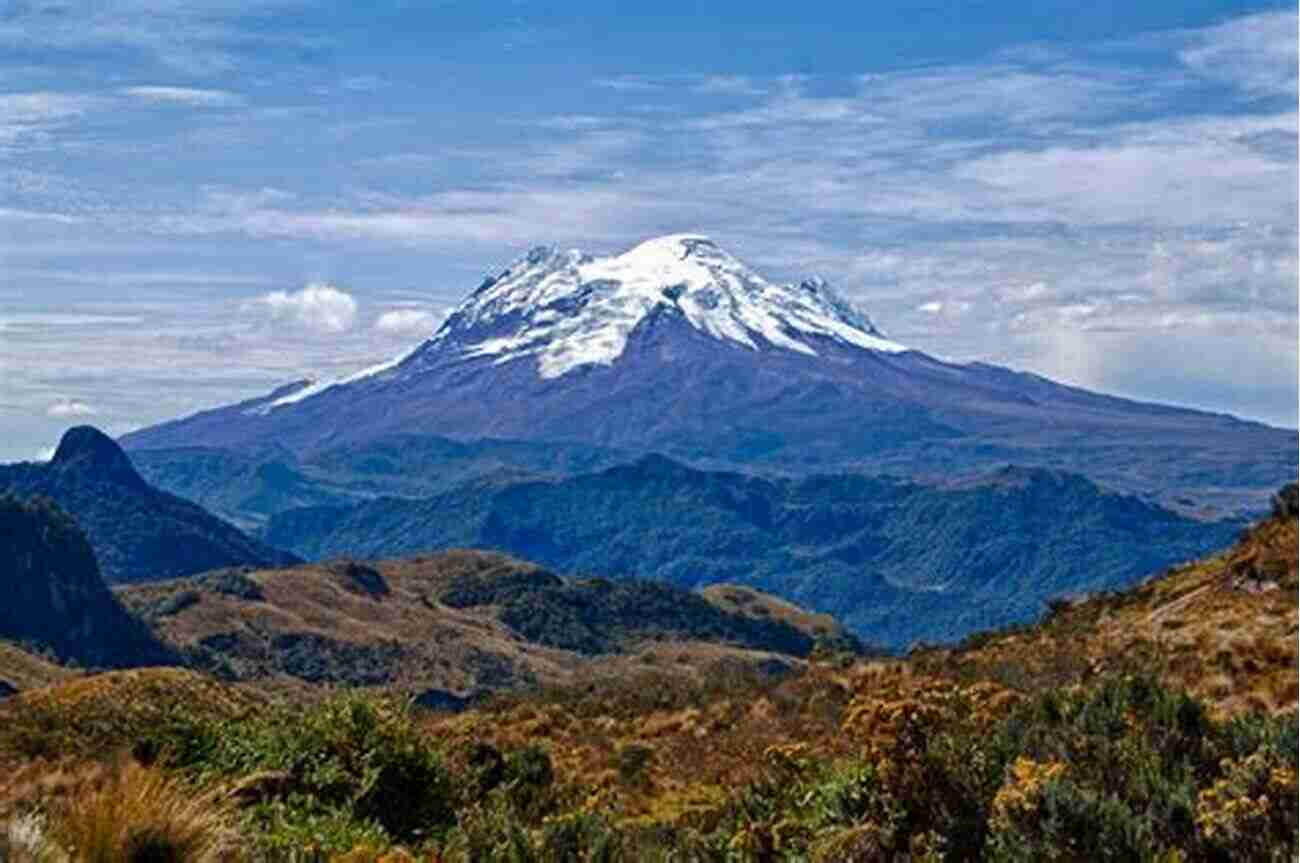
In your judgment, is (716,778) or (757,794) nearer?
(757,794)

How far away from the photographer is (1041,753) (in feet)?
38.2

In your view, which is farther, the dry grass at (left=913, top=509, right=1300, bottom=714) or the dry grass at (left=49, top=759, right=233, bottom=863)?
the dry grass at (left=913, top=509, right=1300, bottom=714)

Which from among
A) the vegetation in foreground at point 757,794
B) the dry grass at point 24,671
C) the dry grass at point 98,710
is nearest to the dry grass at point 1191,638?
the vegetation in foreground at point 757,794

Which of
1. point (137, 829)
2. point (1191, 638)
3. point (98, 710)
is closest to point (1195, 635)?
point (1191, 638)

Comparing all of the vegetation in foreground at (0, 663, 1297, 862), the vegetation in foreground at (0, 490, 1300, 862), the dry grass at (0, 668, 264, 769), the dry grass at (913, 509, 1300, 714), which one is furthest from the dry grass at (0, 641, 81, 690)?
the vegetation in foreground at (0, 663, 1297, 862)

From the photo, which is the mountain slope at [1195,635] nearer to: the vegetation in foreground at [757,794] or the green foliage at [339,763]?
the vegetation in foreground at [757,794]

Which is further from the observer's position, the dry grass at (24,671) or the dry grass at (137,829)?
the dry grass at (24,671)

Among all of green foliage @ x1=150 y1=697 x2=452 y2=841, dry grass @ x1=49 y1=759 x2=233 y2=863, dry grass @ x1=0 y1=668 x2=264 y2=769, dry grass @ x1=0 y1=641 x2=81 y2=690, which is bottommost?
dry grass @ x1=0 y1=641 x2=81 y2=690

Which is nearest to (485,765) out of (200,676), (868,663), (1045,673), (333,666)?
(200,676)

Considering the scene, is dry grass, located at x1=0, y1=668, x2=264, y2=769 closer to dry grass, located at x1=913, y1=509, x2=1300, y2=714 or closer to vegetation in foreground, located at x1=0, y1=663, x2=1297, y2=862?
vegetation in foreground, located at x1=0, y1=663, x2=1297, y2=862

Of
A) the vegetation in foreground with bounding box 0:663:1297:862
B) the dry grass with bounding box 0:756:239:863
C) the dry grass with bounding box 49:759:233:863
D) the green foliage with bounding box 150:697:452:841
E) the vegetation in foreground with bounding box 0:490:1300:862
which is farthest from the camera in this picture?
the green foliage with bounding box 150:697:452:841

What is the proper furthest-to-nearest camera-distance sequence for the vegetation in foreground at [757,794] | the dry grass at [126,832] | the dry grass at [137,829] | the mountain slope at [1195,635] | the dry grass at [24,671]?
the dry grass at [24,671], the mountain slope at [1195,635], the vegetation in foreground at [757,794], the dry grass at [137,829], the dry grass at [126,832]

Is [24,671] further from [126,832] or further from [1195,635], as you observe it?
[126,832]

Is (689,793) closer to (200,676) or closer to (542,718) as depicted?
(200,676)
